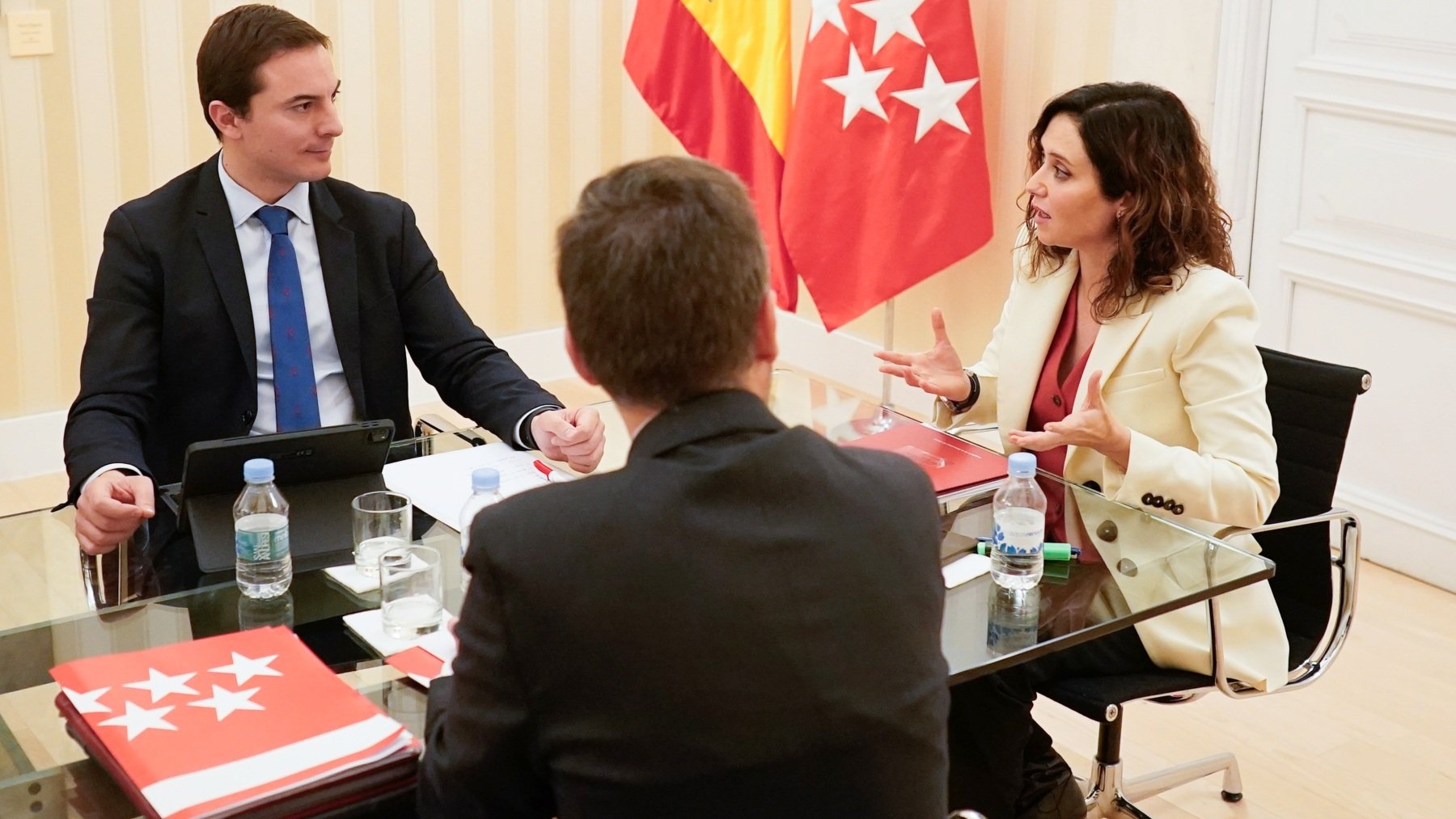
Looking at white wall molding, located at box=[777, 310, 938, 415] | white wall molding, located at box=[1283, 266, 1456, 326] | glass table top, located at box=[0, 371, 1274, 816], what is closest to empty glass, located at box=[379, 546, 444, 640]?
glass table top, located at box=[0, 371, 1274, 816]

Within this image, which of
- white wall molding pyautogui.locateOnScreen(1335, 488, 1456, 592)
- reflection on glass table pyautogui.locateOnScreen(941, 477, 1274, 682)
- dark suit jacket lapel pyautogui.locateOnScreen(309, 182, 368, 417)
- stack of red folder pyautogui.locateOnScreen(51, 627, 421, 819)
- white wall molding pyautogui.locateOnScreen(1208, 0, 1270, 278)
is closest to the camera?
stack of red folder pyautogui.locateOnScreen(51, 627, 421, 819)

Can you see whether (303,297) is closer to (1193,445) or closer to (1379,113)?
(1193,445)

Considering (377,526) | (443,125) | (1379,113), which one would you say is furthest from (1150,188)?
(443,125)

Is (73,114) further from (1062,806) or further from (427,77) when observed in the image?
(1062,806)

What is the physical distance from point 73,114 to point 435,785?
367 centimetres

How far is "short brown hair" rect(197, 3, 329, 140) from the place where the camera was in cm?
256

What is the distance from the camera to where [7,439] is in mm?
4504

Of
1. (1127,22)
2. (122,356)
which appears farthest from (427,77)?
(122,356)

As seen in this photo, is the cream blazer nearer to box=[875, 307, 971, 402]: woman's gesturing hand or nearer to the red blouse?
the red blouse

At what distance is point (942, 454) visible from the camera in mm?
2441

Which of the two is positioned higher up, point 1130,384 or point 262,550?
point 1130,384

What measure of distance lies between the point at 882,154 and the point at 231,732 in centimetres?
336

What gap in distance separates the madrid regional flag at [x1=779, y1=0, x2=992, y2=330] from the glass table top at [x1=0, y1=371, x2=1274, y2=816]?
2.36m

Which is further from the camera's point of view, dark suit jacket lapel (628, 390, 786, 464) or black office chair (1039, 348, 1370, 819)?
black office chair (1039, 348, 1370, 819)
